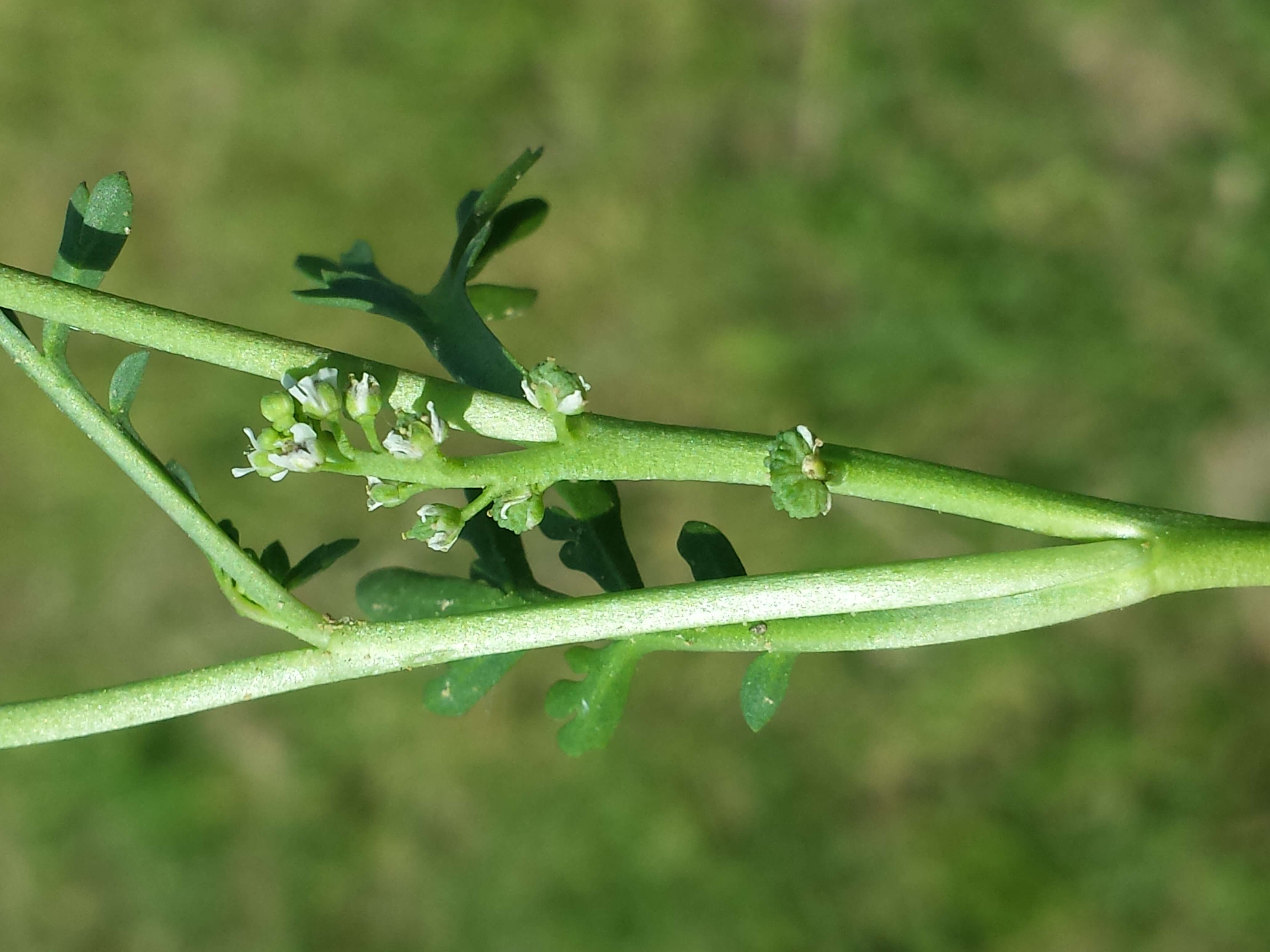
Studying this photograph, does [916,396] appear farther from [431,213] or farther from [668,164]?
[431,213]

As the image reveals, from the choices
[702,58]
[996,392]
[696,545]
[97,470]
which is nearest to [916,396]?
[996,392]

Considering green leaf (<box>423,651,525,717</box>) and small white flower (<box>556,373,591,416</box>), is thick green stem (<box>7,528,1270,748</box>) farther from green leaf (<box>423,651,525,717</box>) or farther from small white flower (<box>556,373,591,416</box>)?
small white flower (<box>556,373,591,416</box>)

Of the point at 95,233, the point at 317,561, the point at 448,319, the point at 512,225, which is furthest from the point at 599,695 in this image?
the point at 95,233

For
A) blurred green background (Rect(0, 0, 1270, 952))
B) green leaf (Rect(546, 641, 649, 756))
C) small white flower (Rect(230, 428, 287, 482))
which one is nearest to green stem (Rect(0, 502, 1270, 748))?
green leaf (Rect(546, 641, 649, 756))

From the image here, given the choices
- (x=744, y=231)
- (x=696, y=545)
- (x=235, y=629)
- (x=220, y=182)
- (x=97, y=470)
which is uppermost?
(x=744, y=231)

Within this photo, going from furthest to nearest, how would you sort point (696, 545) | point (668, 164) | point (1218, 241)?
point (668, 164) → point (1218, 241) → point (696, 545)

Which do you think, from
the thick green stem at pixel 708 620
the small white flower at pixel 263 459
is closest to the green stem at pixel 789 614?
the thick green stem at pixel 708 620

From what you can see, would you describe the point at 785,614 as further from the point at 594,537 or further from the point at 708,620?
the point at 594,537

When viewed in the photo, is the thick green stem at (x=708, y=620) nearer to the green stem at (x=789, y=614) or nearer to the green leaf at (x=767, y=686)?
the green stem at (x=789, y=614)
